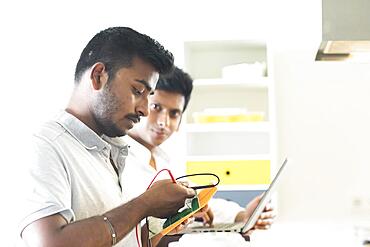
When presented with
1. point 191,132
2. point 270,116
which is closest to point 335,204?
point 270,116

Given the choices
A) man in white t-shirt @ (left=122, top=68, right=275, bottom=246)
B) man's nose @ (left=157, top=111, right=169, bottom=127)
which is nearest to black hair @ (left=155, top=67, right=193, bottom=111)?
man in white t-shirt @ (left=122, top=68, right=275, bottom=246)

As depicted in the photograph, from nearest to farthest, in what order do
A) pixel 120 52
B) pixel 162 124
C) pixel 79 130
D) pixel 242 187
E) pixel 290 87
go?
pixel 79 130
pixel 120 52
pixel 162 124
pixel 242 187
pixel 290 87

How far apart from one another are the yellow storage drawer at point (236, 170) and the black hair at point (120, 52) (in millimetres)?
1444

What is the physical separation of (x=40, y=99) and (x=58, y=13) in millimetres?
493

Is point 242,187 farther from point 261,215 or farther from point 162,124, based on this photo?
point 162,124

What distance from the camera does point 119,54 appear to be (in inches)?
64.2

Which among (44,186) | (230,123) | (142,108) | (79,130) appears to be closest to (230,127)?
(230,123)

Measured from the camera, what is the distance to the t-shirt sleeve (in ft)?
4.34

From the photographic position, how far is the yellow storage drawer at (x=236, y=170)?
121 inches

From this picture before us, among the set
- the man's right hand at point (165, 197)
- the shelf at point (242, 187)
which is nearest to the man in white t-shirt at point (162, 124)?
the shelf at point (242, 187)

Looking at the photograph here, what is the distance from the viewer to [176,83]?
272 centimetres

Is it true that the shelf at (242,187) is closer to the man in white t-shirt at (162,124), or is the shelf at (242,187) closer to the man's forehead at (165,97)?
the man in white t-shirt at (162,124)

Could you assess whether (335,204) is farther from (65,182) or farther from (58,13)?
(65,182)

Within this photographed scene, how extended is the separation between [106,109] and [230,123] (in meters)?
1.60
